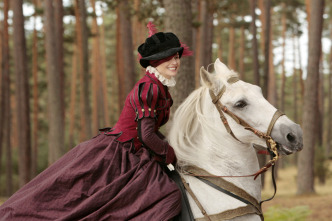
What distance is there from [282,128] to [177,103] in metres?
3.08

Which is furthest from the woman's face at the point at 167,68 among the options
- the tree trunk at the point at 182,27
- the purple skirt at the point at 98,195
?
the tree trunk at the point at 182,27

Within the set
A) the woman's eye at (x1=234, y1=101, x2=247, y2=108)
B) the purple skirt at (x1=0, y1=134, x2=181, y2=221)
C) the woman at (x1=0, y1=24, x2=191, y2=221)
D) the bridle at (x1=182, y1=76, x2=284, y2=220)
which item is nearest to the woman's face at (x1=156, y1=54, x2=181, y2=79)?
the woman at (x1=0, y1=24, x2=191, y2=221)

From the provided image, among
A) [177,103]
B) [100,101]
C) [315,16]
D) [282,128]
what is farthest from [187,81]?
[100,101]

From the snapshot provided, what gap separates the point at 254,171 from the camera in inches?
140

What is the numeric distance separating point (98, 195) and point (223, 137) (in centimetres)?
117

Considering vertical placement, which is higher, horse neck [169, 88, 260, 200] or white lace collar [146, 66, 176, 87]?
white lace collar [146, 66, 176, 87]

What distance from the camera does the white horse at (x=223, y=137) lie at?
10.8 ft

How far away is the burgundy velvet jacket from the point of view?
3.37 meters

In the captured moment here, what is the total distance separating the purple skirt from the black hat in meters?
0.93

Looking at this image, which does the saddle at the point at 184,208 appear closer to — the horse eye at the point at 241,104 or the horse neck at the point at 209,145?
the horse neck at the point at 209,145

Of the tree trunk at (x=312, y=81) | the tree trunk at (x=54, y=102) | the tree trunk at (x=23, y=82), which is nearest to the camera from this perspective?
the tree trunk at (x=54, y=102)

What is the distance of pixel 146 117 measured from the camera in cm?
337

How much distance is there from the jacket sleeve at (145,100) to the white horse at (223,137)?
1.21ft

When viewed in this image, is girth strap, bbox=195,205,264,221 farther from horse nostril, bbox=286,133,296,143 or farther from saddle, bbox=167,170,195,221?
horse nostril, bbox=286,133,296,143
